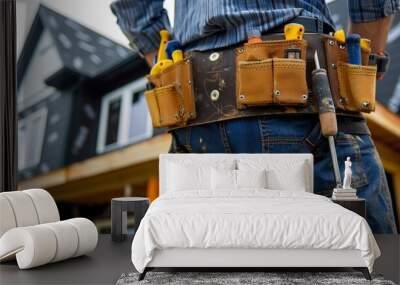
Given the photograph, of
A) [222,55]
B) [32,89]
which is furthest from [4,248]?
[32,89]

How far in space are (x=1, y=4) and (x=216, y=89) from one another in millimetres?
2177

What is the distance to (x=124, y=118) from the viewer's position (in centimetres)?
394

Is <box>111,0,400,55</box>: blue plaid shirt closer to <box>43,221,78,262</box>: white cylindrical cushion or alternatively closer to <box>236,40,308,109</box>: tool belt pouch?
<box>236,40,308,109</box>: tool belt pouch

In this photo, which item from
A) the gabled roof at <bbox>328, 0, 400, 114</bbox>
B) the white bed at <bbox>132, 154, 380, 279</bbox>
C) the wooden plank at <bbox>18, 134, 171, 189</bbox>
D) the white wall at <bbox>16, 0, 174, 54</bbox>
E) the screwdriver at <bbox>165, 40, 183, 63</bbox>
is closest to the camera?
the white bed at <bbox>132, 154, 380, 279</bbox>

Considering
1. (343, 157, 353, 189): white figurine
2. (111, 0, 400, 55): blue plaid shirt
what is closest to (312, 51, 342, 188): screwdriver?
(343, 157, 353, 189): white figurine

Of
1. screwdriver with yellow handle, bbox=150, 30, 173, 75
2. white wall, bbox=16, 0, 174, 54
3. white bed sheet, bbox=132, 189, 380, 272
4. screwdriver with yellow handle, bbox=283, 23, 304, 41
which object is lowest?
white bed sheet, bbox=132, 189, 380, 272

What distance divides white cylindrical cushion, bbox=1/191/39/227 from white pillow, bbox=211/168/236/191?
3.12 ft

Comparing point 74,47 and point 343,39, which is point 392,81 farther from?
point 74,47

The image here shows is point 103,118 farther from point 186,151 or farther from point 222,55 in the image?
point 222,55

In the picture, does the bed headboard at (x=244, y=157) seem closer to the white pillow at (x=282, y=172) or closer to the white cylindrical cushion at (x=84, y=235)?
the white pillow at (x=282, y=172)

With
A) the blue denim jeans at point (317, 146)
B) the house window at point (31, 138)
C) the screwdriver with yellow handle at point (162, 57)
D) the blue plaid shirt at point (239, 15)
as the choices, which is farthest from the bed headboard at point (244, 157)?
the house window at point (31, 138)

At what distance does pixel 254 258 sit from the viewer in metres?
2.07

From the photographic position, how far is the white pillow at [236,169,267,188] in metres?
2.82

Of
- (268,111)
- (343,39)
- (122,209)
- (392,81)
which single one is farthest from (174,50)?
(392,81)
